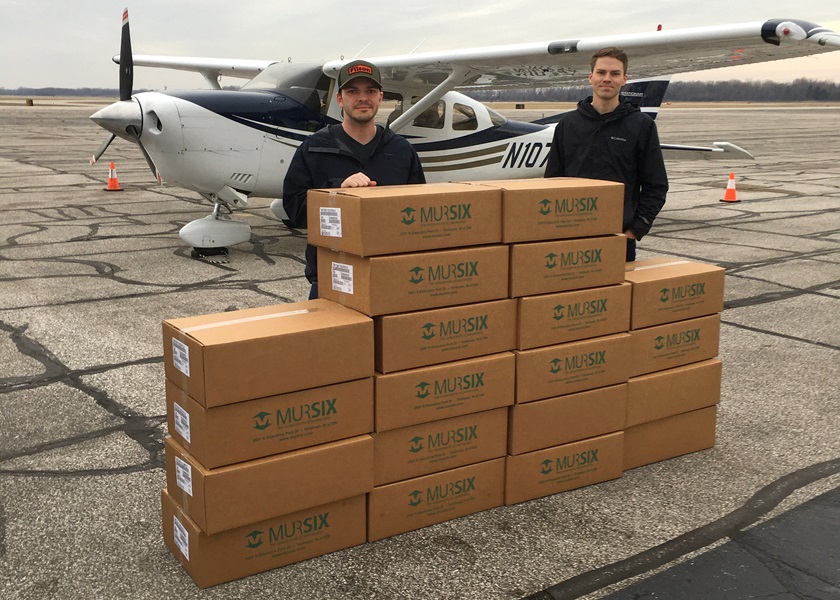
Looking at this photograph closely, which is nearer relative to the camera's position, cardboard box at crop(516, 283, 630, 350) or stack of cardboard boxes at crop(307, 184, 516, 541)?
stack of cardboard boxes at crop(307, 184, 516, 541)

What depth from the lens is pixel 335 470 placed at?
3000 millimetres

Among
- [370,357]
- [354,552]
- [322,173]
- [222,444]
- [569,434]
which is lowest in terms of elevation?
[354,552]

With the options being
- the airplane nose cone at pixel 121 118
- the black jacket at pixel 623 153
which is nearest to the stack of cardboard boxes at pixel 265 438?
the black jacket at pixel 623 153

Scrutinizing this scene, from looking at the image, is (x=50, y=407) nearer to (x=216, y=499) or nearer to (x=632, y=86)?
(x=216, y=499)

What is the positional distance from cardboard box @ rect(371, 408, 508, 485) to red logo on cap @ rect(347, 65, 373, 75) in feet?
5.34

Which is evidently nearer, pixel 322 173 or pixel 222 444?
pixel 222 444

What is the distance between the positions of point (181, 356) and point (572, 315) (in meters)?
1.70

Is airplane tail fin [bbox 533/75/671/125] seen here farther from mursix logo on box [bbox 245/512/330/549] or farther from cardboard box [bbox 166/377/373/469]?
mursix logo on box [bbox 245/512/330/549]

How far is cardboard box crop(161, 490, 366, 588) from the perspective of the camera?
2.83 meters

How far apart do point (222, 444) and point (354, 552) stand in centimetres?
74

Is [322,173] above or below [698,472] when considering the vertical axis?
above

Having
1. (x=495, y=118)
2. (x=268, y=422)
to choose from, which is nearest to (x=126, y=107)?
(x=495, y=118)

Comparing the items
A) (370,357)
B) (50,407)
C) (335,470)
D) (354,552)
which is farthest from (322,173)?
(50,407)

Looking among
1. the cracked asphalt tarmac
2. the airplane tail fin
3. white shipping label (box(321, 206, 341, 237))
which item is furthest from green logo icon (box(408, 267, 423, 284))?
the airplane tail fin
